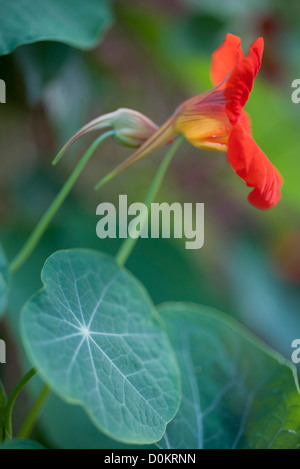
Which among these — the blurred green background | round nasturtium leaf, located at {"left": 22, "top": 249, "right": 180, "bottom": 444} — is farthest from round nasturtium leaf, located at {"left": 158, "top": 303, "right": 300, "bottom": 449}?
the blurred green background

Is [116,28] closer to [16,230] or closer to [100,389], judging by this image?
[16,230]

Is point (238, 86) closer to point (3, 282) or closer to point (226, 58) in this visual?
point (226, 58)

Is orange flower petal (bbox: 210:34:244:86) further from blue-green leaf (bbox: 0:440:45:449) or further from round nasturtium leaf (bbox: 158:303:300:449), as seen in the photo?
blue-green leaf (bbox: 0:440:45:449)

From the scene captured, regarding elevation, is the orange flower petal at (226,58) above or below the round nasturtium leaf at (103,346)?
above

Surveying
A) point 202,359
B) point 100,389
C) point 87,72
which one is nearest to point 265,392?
point 202,359

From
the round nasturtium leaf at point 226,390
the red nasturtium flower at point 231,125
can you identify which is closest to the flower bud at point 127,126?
the red nasturtium flower at point 231,125

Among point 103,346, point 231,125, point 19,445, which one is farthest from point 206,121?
point 19,445

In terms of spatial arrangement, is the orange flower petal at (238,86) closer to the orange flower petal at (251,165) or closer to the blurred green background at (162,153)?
the orange flower petal at (251,165)
